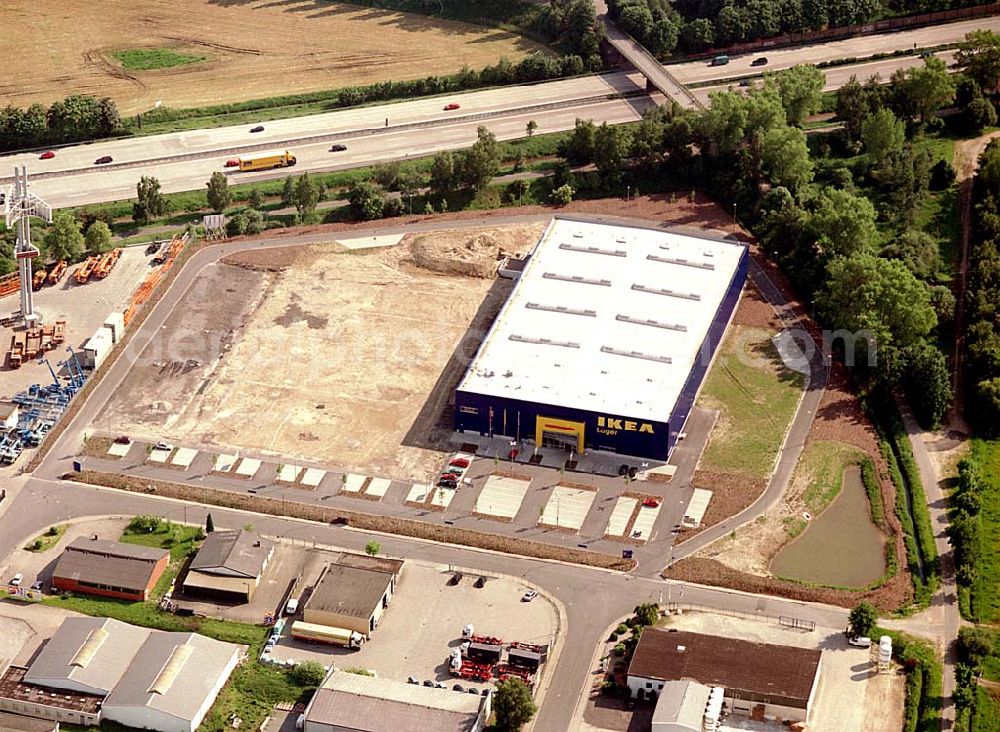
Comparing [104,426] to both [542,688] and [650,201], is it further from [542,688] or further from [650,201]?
[650,201]

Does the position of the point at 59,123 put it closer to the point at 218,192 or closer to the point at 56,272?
the point at 218,192

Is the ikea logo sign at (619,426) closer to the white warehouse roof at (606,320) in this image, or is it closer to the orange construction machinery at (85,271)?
the white warehouse roof at (606,320)

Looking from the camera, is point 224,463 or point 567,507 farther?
point 224,463

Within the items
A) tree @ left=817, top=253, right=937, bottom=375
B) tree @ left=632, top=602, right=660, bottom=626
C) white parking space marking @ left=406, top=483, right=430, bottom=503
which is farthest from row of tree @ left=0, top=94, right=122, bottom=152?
tree @ left=632, top=602, right=660, bottom=626

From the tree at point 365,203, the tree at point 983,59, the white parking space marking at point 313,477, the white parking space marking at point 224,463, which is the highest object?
the tree at point 983,59

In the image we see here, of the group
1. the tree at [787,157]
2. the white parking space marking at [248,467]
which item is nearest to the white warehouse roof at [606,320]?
the tree at [787,157]

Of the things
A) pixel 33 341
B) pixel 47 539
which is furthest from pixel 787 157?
pixel 47 539

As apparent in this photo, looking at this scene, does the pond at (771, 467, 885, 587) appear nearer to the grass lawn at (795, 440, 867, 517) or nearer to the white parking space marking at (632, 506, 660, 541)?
the grass lawn at (795, 440, 867, 517)
